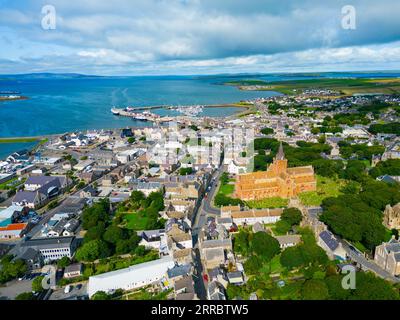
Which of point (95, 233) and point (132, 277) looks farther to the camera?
point (95, 233)

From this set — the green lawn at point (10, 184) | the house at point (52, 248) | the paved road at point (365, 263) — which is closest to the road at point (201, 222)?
the house at point (52, 248)

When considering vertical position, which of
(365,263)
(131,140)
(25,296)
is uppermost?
(131,140)

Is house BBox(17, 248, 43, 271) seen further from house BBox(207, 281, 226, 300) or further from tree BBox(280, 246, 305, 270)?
tree BBox(280, 246, 305, 270)

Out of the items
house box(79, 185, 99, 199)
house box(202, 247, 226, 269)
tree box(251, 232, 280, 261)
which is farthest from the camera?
house box(79, 185, 99, 199)

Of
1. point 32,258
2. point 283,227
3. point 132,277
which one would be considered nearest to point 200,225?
point 283,227

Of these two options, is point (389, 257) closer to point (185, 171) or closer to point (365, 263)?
point (365, 263)

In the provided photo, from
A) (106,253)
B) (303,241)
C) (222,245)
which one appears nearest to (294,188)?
(303,241)

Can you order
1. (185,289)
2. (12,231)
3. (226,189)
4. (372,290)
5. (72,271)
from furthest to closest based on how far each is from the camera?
(226,189)
(12,231)
(72,271)
(185,289)
(372,290)

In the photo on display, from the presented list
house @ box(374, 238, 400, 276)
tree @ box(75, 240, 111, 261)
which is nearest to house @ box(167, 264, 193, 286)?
tree @ box(75, 240, 111, 261)
